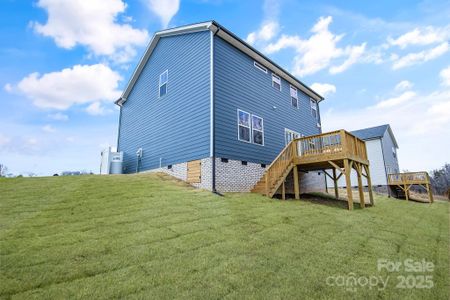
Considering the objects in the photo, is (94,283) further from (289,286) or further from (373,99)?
(373,99)

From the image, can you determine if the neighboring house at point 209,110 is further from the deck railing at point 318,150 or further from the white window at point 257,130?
the deck railing at point 318,150

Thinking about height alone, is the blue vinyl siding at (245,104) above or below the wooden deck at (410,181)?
above

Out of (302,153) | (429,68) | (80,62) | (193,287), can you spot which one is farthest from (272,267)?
(80,62)

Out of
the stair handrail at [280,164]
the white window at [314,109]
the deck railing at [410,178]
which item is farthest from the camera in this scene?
the deck railing at [410,178]

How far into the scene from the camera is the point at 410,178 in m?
21.0

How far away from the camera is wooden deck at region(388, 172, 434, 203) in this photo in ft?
64.1

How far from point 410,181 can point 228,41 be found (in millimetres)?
19748

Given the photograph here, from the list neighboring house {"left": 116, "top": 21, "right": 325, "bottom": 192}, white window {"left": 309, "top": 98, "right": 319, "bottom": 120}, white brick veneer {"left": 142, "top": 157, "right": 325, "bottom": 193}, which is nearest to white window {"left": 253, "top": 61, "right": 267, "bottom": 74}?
neighboring house {"left": 116, "top": 21, "right": 325, "bottom": 192}

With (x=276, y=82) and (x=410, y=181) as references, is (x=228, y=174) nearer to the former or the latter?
(x=276, y=82)

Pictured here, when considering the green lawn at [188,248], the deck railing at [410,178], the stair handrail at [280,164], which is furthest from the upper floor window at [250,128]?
the deck railing at [410,178]

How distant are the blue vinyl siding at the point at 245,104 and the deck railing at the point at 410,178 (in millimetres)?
12544

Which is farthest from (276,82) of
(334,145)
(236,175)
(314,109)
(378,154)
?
(378,154)

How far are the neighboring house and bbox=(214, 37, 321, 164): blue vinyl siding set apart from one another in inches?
1.7

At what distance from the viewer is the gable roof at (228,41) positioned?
10.9 metres
